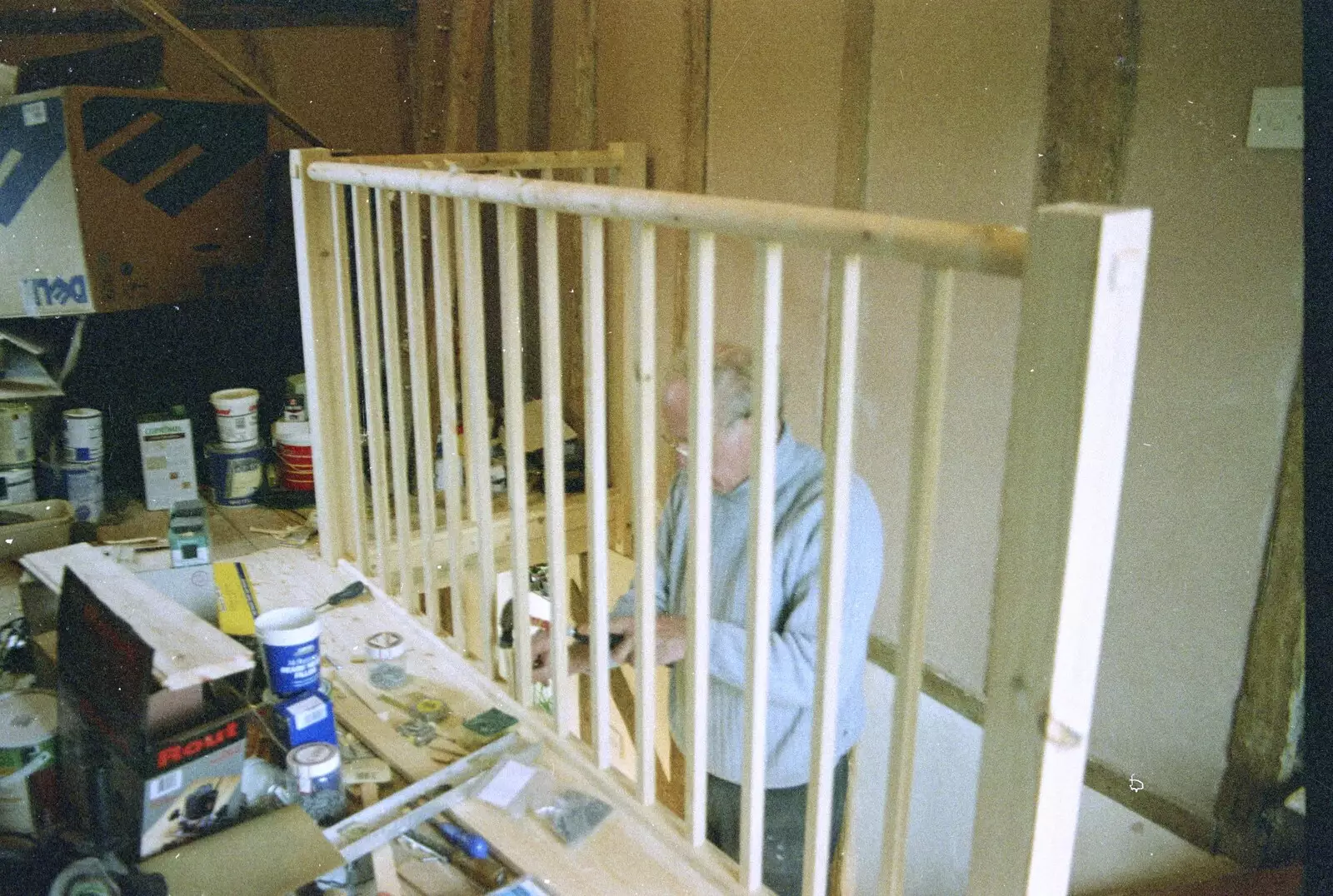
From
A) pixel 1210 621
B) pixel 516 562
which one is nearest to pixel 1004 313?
pixel 1210 621

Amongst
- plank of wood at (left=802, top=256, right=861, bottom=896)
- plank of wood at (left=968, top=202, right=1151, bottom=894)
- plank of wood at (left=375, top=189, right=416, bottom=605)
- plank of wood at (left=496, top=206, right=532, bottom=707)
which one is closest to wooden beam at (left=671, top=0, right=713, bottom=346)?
plank of wood at (left=375, top=189, right=416, bottom=605)

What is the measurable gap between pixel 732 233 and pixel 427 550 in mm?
973

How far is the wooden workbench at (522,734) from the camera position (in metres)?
1.26

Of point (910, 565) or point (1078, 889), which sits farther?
point (1078, 889)

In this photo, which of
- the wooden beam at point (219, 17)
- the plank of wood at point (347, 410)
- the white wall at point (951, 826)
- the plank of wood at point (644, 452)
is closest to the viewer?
the plank of wood at point (644, 452)

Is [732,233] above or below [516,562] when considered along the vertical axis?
above

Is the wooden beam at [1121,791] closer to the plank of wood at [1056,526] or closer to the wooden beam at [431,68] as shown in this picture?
the plank of wood at [1056,526]

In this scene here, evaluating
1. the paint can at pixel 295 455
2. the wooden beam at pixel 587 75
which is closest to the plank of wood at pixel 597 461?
the paint can at pixel 295 455

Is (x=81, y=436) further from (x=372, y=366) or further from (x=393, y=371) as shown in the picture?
(x=393, y=371)

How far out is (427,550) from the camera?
1755 millimetres

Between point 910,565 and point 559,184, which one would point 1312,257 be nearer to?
point 910,565

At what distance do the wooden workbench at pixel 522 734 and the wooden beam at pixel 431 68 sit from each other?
213 cm

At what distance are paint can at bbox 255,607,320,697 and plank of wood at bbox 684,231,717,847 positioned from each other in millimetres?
614

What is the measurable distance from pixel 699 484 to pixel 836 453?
8.0 inches
